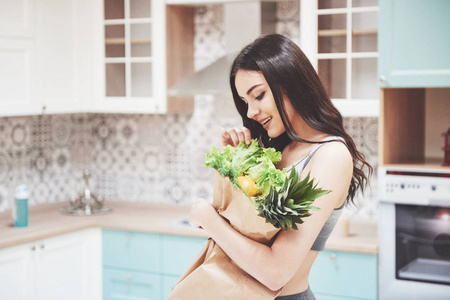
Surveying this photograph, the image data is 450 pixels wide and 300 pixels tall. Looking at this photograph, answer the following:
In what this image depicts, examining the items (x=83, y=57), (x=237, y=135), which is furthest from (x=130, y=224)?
(x=237, y=135)

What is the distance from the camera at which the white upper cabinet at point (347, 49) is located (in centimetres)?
321

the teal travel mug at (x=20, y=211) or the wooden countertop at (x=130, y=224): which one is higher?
the teal travel mug at (x=20, y=211)

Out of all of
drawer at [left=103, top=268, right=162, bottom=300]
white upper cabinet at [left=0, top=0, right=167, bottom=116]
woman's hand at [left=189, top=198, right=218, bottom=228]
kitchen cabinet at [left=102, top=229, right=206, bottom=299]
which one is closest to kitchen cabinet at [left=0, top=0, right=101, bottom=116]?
white upper cabinet at [left=0, top=0, right=167, bottom=116]

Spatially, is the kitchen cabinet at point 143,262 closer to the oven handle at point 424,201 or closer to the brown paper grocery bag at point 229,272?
the oven handle at point 424,201

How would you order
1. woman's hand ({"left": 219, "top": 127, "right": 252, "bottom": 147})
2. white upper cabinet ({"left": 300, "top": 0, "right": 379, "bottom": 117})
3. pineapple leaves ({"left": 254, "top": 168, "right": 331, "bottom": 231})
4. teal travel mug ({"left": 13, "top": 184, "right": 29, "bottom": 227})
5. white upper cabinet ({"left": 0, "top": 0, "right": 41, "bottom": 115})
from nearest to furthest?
pineapple leaves ({"left": 254, "top": 168, "right": 331, "bottom": 231}) < woman's hand ({"left": 219, "top": 127, "right": 252, "bottom": 147}) < white upper cabinet ({"left": 300, "top": 0, "right": 379, "bottom": 117}) < white upper cabinet ({"left": 0, "top": 0, "right": 41, "bottom": 115}) < teal travel mug ({"left": 13, "top": 184, "right": 29, "bottom": 227})

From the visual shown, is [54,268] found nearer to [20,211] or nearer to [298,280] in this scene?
[20,211]

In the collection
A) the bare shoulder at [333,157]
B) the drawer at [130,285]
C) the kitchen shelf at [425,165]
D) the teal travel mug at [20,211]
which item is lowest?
the drawer at [130,285]

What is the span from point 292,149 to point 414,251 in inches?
58.2

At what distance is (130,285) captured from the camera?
12.2 ft

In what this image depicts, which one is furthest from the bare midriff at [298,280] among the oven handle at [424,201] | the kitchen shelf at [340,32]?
the kitchen shelf at [340,32]

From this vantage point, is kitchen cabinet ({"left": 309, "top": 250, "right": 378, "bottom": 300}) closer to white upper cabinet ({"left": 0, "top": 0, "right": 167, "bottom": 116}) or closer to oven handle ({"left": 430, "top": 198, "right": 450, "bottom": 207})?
oven handle ({"left": 430, "top": 198, "right": 450, "bottom": 207})

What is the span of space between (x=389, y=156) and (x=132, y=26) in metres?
1.71

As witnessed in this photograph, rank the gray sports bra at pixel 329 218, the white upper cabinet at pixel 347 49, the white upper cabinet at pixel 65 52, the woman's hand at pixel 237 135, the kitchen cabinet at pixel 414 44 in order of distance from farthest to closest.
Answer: the white upper cabinet at pixel 65 52, the white upper cabinet at pixel 347 49, the kitchen cabinet at pixel 414 44, the woman's hand at pixel 237 135, the gray sports bra at pixel 329 218

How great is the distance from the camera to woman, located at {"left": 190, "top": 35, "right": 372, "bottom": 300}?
5.23 ft
